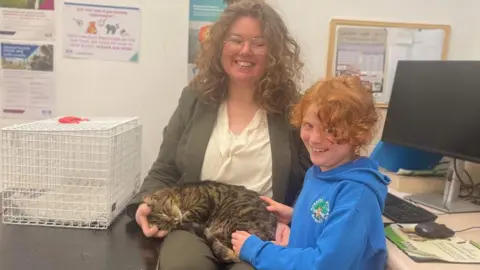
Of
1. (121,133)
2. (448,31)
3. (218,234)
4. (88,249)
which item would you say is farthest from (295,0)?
(88,249)

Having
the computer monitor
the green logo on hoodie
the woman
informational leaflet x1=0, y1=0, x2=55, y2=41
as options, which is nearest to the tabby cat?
the woman

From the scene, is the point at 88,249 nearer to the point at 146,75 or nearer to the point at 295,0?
the point at 146,75

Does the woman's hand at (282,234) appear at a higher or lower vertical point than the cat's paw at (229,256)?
higher

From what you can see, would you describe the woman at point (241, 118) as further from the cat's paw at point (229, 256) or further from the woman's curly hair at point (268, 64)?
the cat's paw at point (229, 256)

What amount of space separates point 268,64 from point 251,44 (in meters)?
0.10

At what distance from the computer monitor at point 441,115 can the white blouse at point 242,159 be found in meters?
0.55

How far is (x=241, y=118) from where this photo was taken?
1646mm

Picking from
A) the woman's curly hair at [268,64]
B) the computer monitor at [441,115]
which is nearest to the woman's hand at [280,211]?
the woman's curly hair at [268,64]

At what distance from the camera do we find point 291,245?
1.18 metres

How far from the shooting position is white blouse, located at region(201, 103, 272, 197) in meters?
1.57

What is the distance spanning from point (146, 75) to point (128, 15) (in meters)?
0.27

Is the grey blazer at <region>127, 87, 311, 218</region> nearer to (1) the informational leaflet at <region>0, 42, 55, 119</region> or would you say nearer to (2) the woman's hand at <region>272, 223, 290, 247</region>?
(2) the woman's hand at <region>272, 223, 290, 247</region>

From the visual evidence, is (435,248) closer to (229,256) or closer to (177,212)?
(229,256)

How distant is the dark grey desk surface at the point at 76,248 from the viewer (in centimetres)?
131
